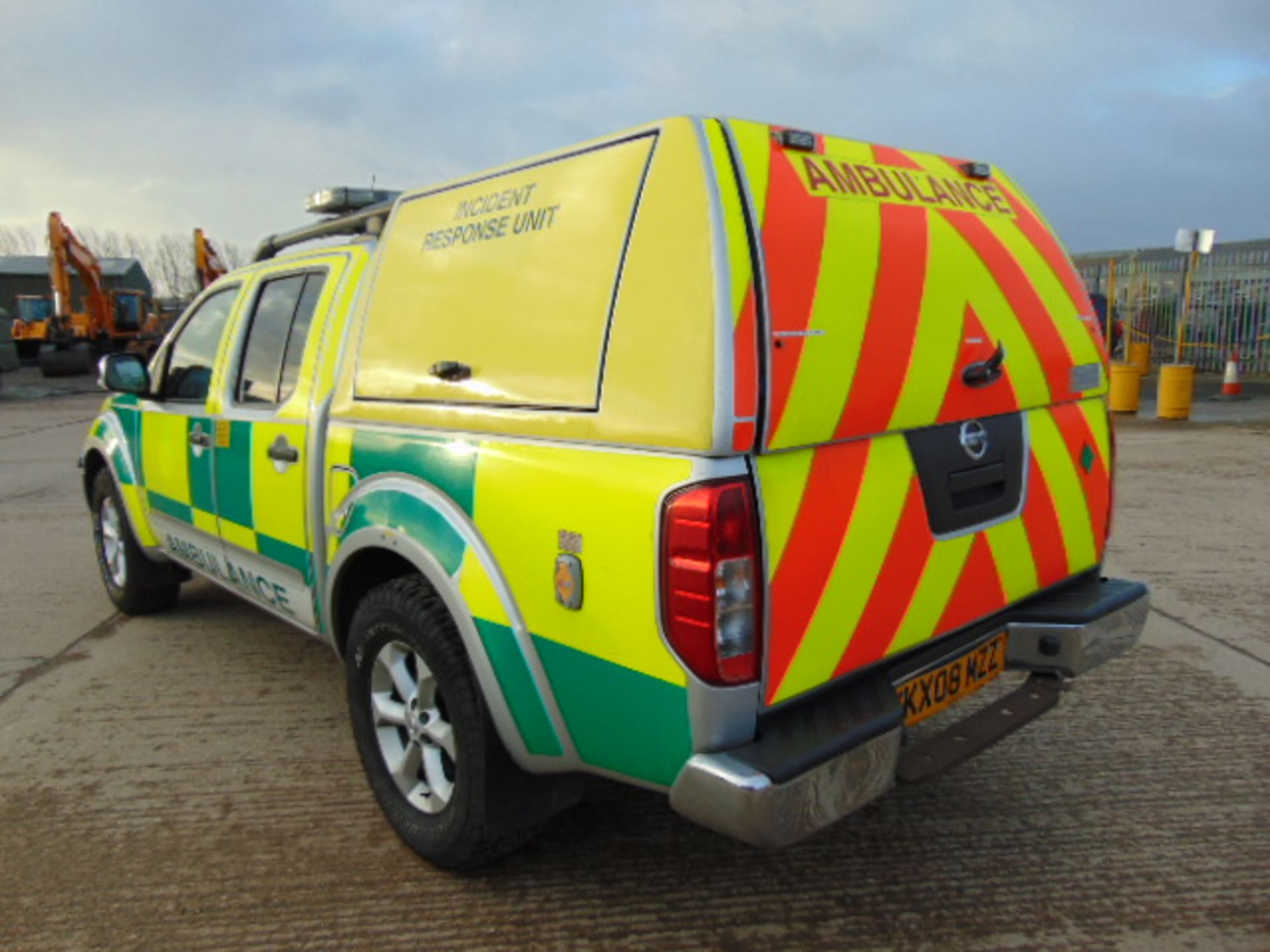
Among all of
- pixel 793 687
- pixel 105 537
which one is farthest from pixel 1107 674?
pixel 105 537

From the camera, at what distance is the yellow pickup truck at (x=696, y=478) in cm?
186

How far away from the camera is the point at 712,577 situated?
1789 mm

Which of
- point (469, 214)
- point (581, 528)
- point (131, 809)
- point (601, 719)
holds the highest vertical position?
point (469, 214)

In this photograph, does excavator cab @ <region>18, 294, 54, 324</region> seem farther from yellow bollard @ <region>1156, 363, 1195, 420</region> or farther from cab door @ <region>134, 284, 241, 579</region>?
yellow bollard @ <region>1156, 363, 1195, 420</region>

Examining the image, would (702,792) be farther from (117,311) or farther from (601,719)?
(117,311)

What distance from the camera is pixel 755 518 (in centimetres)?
186

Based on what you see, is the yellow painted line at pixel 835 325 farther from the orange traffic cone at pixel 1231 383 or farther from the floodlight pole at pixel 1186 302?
the orange traffic cone at pixel 1231 383

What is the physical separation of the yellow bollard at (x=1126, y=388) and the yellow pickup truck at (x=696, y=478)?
11.8 metres

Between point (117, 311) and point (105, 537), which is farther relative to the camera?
point (117, 311)

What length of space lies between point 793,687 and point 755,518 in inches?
15.5

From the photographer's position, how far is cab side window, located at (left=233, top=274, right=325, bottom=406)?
10.4 feet

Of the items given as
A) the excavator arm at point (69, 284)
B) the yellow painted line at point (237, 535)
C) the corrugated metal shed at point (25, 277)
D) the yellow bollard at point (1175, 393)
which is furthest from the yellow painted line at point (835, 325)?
the corrugated metal shed at point (25, 277)

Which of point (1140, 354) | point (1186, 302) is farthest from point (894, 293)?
point (1186, 302)

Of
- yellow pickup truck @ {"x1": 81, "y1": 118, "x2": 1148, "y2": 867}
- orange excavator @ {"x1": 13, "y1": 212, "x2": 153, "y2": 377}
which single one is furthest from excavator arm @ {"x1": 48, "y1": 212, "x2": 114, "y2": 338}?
Result: yellow pickup truck @ {"x1": 81, "y1": 118, "x2": 1148, "y2": 867}
